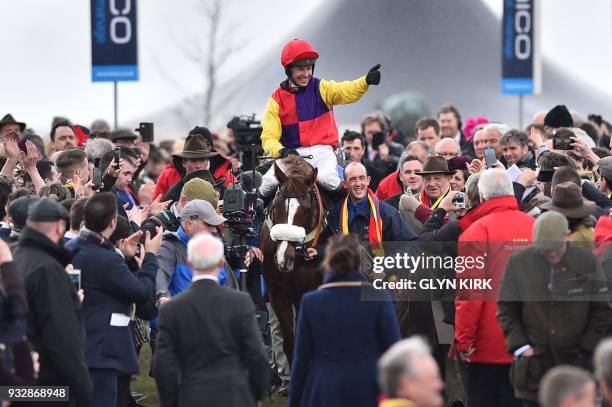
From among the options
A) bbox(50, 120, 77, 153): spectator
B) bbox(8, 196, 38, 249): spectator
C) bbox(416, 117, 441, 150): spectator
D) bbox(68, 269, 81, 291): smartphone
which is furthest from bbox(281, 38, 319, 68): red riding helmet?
bbox(416, 117, 441, 150): spectator

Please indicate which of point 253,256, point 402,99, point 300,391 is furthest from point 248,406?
point 402,99

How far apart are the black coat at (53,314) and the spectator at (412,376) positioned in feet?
9.24

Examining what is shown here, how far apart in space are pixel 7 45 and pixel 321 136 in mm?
33095

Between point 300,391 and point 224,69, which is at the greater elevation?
point 224,69

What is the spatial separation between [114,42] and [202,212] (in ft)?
28.3

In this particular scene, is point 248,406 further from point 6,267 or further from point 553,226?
point 553,226

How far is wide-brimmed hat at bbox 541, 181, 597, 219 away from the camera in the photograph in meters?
9.99

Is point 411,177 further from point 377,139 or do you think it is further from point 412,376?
point 412,376

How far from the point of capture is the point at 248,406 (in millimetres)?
8500

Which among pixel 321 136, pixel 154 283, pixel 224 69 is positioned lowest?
pixel 154 283

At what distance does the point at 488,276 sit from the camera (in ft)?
32.8

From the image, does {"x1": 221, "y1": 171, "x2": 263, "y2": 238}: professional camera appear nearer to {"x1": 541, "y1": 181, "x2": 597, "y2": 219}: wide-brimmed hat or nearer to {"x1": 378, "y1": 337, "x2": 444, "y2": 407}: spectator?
{"x1": 541, "y1": 181, "x2": 597, "y2": 219}: wide-brimmed hat

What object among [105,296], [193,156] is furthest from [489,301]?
[193,156]

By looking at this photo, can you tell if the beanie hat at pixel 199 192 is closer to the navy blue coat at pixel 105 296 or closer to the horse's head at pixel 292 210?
the horse's head at pixel 292 210
